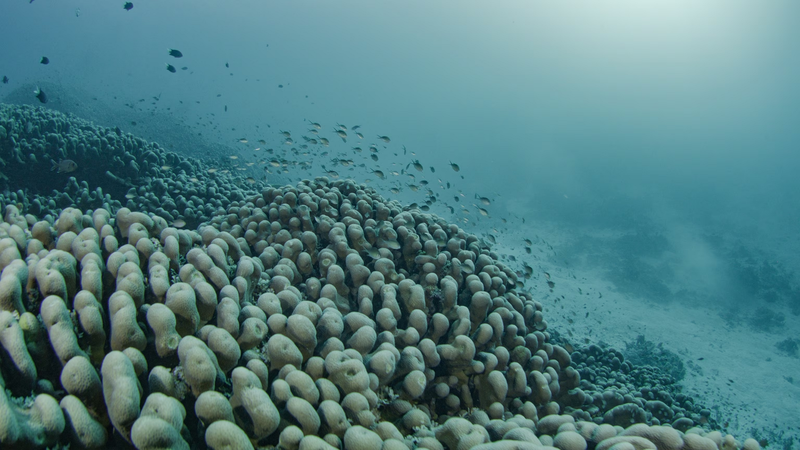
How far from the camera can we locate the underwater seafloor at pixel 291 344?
1758 millimetres

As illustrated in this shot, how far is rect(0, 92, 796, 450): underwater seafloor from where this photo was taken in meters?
1.76

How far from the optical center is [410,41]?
149m

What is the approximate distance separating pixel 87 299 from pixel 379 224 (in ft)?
11.1

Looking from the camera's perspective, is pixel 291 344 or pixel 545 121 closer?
pixel 291 344

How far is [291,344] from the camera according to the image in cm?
245

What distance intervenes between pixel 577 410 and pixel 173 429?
4293mm

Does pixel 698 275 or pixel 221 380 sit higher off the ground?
pixel 698 275

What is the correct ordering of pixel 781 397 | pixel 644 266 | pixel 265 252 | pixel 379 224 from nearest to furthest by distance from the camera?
pixel 265 252 → pixel 379 224 → pixel 781 397 → pixel 644 266

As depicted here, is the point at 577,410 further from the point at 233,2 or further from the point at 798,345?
the point at 233,2

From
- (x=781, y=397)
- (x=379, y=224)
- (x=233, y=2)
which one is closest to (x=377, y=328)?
(x=379, y=224)

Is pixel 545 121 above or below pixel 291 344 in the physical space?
above

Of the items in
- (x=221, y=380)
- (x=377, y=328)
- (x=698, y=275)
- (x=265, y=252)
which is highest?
(x=698, y=275)

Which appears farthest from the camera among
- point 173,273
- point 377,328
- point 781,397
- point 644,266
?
point 644,266

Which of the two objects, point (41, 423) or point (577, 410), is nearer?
point (41, 423)
